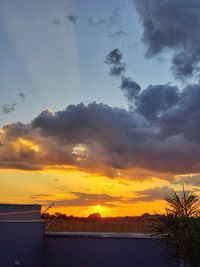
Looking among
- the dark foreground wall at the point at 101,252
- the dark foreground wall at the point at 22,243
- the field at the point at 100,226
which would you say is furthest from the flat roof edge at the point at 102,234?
the field at the point at 100,226

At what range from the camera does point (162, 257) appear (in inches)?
728

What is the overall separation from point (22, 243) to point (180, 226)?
6.58m

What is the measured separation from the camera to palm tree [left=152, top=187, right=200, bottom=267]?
49.6ft

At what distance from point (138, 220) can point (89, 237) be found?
8.79ft

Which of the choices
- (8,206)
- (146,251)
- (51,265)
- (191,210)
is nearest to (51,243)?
(51,265)

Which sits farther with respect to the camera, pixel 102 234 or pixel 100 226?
pixel 100 226

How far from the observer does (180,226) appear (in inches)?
613

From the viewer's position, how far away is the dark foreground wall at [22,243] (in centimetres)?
1879

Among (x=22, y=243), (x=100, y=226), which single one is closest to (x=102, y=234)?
(x=100, y=226)

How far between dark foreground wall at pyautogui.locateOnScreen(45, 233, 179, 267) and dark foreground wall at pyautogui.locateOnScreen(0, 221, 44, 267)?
0.44m

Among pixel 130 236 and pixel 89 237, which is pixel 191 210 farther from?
Answer: pixel 89 237

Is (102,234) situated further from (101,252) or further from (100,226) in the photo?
(100,226)

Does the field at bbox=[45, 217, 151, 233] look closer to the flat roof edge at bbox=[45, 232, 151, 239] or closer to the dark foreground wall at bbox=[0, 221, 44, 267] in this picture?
the flat roof edge at bbox=[45, 232, 151, 239]

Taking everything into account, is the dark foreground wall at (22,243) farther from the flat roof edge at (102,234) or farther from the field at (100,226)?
the field at (100,226)
